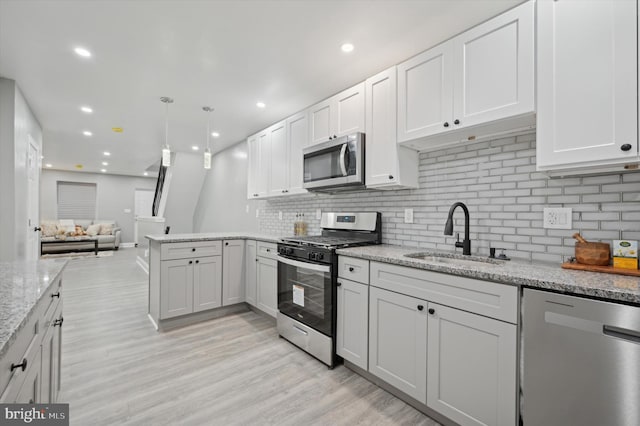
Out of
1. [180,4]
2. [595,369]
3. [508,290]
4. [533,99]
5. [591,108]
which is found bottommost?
[595,369]

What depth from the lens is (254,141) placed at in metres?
4.23

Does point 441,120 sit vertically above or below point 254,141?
below

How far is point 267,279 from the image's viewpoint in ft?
10.6

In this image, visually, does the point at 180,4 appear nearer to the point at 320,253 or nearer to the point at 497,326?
the point at 320,253

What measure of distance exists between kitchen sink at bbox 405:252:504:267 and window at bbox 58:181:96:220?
11.4m

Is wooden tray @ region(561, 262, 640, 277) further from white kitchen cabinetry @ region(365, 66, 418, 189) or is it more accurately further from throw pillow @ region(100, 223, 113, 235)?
throw pillow @ region(100, 223, 113, 235)

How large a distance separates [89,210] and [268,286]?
980 cm

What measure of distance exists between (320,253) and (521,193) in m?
1.49

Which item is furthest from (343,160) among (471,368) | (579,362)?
(579,362)

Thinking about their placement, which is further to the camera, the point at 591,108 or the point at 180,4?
the point at 180,4

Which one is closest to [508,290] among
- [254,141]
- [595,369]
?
[595,369]

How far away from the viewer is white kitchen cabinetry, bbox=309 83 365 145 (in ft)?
8.68

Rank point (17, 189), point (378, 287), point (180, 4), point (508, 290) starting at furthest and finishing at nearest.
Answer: point (17, 189)
point (378, 287)
point (180, 4)
point (508, 290)

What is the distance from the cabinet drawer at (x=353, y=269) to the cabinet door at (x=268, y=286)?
41.7 inches
